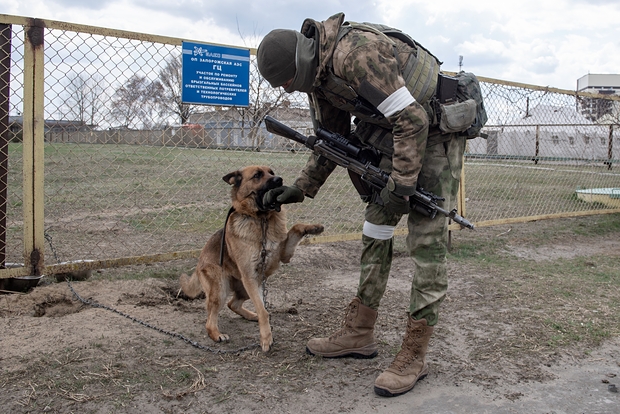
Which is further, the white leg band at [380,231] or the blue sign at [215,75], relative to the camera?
the blue sign at [215,75]

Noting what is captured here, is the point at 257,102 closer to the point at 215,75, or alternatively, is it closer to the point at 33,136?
the point at 215,75

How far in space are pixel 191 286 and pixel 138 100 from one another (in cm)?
157

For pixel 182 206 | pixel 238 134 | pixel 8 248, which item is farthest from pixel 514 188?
pixel 8 248

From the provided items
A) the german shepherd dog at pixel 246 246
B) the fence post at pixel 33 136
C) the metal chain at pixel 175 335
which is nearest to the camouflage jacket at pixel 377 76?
the german shepherd dog at pixel 246 246

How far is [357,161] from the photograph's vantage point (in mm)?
2838

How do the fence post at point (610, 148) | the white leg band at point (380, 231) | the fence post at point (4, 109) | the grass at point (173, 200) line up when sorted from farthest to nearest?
1. the fence post at point (610, 148)
2. the grass at point (173, 200)
3. the fence post at point (4, 109)
4. the white leg band at point (380, 231)

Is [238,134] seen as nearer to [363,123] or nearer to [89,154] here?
[89,154]

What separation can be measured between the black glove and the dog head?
11 centimetres

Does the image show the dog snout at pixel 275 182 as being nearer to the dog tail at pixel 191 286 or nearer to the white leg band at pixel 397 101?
the dog tail at pixel 191 286

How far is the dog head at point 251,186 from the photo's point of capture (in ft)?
11.1

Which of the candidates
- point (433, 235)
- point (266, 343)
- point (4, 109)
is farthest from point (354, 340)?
point (4, 109)

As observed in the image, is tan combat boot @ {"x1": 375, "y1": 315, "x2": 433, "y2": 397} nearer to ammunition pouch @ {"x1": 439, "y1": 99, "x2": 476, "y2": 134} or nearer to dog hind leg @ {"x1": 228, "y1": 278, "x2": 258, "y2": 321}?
ammunition pouch @ {"x1": 439, "y1": 99, "x2": 476, "y2": 134}

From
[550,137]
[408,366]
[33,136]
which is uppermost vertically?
[550,137]

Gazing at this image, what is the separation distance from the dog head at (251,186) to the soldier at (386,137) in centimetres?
69
